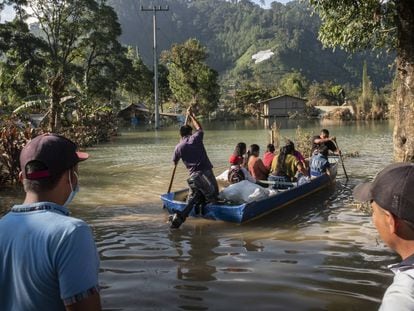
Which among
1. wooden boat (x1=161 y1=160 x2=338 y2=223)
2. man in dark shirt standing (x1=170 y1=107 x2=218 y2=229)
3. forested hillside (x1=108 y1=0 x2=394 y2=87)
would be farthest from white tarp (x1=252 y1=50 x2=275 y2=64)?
man in dark shirt standing (x1=170 y1=107 x2=218 y2=229)

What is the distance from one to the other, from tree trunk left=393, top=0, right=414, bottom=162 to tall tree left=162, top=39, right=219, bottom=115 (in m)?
51.4

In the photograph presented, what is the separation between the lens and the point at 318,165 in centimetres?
1307

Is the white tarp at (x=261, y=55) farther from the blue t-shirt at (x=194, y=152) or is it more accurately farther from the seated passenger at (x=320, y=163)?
the blue t-shirt at (x=194, y=152)

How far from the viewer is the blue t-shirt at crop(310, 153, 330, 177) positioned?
13.0 m

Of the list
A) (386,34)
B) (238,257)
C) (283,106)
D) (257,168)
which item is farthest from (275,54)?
(238,257)

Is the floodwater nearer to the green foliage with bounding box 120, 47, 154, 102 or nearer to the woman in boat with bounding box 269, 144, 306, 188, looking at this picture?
the woman in boat with bounding box 269, 144, 306, 188

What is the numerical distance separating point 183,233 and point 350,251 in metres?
2.80

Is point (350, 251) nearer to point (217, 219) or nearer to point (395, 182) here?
point (217, 219)

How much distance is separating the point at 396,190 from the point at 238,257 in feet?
17.7

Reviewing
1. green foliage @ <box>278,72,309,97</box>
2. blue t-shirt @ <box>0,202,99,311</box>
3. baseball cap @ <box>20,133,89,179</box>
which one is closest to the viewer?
blue t-shirt @ <box>0,202,99,311</box>

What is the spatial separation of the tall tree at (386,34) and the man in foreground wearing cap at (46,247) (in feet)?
22.5

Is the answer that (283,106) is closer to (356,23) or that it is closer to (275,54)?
(356,23)

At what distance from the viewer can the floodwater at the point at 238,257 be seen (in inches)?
215

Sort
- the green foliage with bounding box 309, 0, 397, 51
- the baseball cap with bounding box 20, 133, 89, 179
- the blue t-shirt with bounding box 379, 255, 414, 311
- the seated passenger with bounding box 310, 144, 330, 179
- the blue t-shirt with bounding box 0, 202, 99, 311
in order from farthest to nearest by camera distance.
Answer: the seated passenger with bounding box 310, 144, 330, 179 → the green foliage with bounding box 309, 0, 397, 51 → the baseball cap with bounding box 20, 133, 89, 179 → the blue t-shirt with bounding box 0, 202, 99, 311 → the blue t-shirt with bounding box 379, 255, 414, 311
